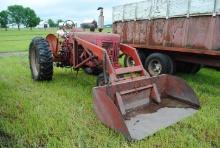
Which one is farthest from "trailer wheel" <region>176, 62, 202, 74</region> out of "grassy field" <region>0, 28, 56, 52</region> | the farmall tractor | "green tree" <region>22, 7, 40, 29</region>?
"green tree" <region>22, 7, 40, 29</region>

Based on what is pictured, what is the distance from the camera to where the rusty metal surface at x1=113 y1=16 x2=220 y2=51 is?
7152mm

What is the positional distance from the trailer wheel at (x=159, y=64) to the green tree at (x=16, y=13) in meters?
96.7

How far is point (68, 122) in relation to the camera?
4.97 metres

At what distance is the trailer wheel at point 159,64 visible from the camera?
8.56m

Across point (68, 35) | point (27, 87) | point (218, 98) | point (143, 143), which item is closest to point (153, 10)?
point (68, 35)

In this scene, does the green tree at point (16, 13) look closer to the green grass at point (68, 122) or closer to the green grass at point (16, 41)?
the green grass at point (16, 41)

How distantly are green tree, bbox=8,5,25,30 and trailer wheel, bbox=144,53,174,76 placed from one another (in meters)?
96.7

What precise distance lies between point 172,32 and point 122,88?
353cm

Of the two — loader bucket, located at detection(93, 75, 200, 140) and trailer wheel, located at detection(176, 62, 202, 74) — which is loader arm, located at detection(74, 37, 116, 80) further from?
trailer wheel, located at detection(176, 62, 202, 74)

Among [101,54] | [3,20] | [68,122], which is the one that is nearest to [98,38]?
[101,54]

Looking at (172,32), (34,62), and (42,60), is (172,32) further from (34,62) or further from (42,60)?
(34,62)

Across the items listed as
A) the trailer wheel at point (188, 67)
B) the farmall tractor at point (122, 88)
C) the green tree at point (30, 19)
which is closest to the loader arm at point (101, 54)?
the farmall tractor at point (122, 88)

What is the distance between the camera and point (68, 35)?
25.1 feet

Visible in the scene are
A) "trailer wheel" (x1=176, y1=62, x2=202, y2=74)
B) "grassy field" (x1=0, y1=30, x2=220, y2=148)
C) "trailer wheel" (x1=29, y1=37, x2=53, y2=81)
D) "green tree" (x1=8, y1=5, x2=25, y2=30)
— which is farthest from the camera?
"green tree" (x1=8, y1=5, x2=25, y2=30)
